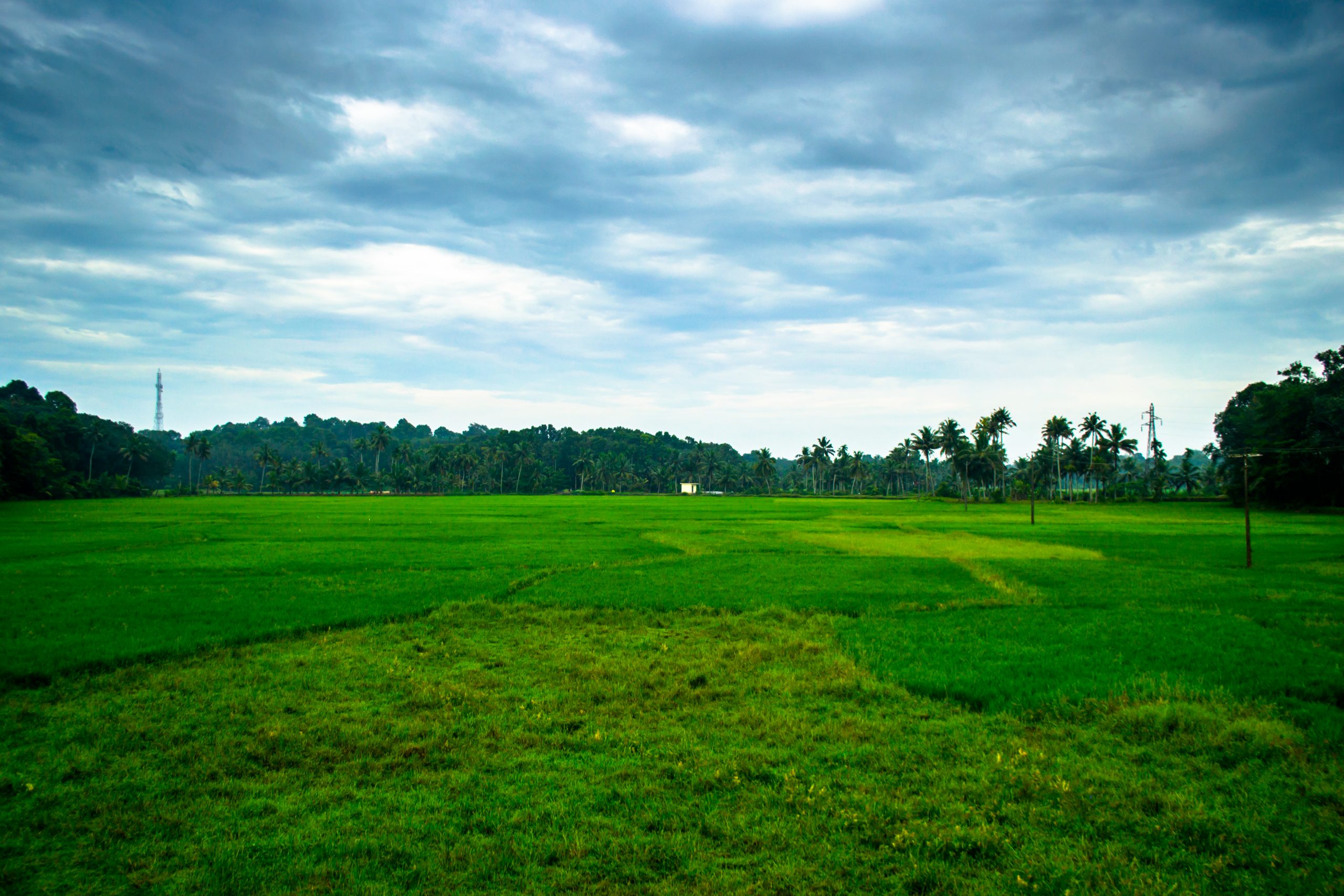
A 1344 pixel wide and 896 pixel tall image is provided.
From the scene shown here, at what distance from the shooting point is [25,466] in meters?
89.5

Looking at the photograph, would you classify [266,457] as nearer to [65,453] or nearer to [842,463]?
[65,453]

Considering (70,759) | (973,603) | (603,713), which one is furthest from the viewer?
(973,603)

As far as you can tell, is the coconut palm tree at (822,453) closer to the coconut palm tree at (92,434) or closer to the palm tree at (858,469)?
the palm tree at (858,469)

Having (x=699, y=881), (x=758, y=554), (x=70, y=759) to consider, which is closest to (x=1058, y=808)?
(x=699, y=881)

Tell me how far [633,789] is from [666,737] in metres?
1.94

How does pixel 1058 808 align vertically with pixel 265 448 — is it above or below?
below

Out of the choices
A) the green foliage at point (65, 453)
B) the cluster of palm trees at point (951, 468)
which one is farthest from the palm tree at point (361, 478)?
the green foliage at point (65, 453)

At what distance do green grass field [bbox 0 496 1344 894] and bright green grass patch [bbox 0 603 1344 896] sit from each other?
0.15ft

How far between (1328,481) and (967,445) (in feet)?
197

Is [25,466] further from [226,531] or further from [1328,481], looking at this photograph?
[1328,481]

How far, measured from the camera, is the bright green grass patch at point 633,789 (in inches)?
294

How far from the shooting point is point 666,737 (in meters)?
11.2

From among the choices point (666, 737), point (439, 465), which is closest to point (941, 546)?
point (666, 737)

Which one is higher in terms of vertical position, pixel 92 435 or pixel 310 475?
pixel 92 435
